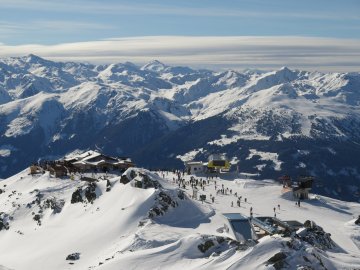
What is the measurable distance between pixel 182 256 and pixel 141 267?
4432mm

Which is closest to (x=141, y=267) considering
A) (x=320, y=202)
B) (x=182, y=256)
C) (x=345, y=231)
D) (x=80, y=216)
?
(x=182, y=256)

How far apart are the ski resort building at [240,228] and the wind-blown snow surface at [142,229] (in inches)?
66.4

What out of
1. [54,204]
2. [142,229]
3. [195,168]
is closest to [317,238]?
[142,229]

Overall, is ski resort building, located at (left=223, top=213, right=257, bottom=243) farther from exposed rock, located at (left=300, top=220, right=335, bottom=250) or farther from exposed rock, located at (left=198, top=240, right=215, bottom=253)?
exposed rock, located at (left=300, top=220, right=335, bottom=250)

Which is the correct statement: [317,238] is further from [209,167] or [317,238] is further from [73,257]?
[209,167]

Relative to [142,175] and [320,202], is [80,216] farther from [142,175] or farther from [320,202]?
[320,202]

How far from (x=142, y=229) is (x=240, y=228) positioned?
41.1ft

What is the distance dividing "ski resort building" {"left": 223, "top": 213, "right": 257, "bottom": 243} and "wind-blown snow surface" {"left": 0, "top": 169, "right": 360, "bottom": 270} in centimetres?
169

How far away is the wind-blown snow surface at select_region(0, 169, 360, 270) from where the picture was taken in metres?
57.2

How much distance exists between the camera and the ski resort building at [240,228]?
6450cm

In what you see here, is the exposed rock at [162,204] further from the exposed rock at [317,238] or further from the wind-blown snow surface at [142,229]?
the exposed rock at [317,238]

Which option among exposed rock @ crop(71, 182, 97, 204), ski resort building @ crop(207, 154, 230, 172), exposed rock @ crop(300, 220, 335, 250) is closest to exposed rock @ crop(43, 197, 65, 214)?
exposed rock @ crop(71, 182, 97, 204)

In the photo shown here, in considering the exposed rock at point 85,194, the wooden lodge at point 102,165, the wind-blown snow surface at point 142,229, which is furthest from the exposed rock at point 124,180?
the wooden lodge at point 102,165

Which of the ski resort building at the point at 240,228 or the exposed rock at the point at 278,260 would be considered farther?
the ski resort building at the point at 240,228
